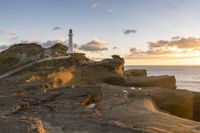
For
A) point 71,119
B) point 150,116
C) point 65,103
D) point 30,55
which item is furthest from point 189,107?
point 30,55

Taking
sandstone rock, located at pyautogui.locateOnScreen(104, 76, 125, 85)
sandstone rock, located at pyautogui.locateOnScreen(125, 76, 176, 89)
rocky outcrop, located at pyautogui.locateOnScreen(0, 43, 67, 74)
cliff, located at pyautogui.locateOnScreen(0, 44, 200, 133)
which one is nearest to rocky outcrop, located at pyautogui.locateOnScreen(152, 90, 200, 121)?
cliff, located at pyautogui.locateOnScreen(0, 44, 200, 133)

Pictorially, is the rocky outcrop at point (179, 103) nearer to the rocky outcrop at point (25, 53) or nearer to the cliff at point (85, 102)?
the cliff at point (85, 102)

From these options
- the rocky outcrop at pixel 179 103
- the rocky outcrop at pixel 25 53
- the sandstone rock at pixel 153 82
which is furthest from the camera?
the rocky outcrop at pixel 25 53

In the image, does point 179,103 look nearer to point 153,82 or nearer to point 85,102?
point 85,102

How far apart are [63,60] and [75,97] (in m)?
10.2

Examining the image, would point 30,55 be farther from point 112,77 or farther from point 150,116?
point 150,116

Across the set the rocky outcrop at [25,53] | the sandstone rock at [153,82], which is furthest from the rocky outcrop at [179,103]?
the rocky outcrop at [25,53]

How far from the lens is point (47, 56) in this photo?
77.5 feet

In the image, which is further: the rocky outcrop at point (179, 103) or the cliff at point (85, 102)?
the rocky outcrop at point (179, 103)

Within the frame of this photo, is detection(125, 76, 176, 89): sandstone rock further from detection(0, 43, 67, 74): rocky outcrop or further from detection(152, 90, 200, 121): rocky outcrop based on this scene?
detection(0, 43, 67, 74): rocky outcrop

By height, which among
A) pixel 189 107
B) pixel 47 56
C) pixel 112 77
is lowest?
pixel 189 107

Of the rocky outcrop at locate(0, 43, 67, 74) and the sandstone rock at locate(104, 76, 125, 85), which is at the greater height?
the rocky outcrop at locate(0, 43, 67, 74)

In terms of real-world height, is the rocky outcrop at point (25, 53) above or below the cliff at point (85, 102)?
above

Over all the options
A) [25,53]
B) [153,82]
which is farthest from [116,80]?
[25,53]
